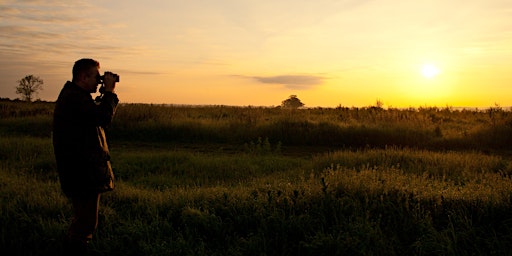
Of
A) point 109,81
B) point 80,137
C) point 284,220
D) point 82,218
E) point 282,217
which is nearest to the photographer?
point 80,137

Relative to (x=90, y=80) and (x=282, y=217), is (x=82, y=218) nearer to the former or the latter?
(x=90, y=80)

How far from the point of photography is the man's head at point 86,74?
4691 millimetres

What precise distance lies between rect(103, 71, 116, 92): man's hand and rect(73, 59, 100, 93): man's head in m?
0.11

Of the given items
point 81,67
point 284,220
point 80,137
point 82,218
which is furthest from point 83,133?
point 284,220

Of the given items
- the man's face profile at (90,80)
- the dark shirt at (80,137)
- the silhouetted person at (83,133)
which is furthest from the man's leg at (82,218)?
the man's face profile at (90,80)

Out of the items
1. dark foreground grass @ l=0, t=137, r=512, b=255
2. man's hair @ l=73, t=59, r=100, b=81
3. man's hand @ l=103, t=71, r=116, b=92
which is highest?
man's hair @ l=73, t=59, r=100, b=81

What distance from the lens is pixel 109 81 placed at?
4.73 m

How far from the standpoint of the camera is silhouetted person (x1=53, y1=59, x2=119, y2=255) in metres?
4.57

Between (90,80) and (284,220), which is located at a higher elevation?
(90,80)

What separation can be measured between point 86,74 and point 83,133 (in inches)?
25.3

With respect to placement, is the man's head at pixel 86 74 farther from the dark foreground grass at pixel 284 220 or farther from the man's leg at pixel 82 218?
the dark foreground grass at pixel 284 220

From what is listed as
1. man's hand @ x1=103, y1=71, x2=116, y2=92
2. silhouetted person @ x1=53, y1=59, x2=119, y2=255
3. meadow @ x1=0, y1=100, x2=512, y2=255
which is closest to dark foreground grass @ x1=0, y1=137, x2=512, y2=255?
meadow @ x1=0, y1=100, x2=512, y2=255

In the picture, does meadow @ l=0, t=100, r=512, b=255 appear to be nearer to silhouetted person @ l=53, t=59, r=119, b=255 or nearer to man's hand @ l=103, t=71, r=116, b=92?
silhouetted person @ l=53, t=59, r=119, b=255

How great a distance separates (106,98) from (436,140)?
14136mm
